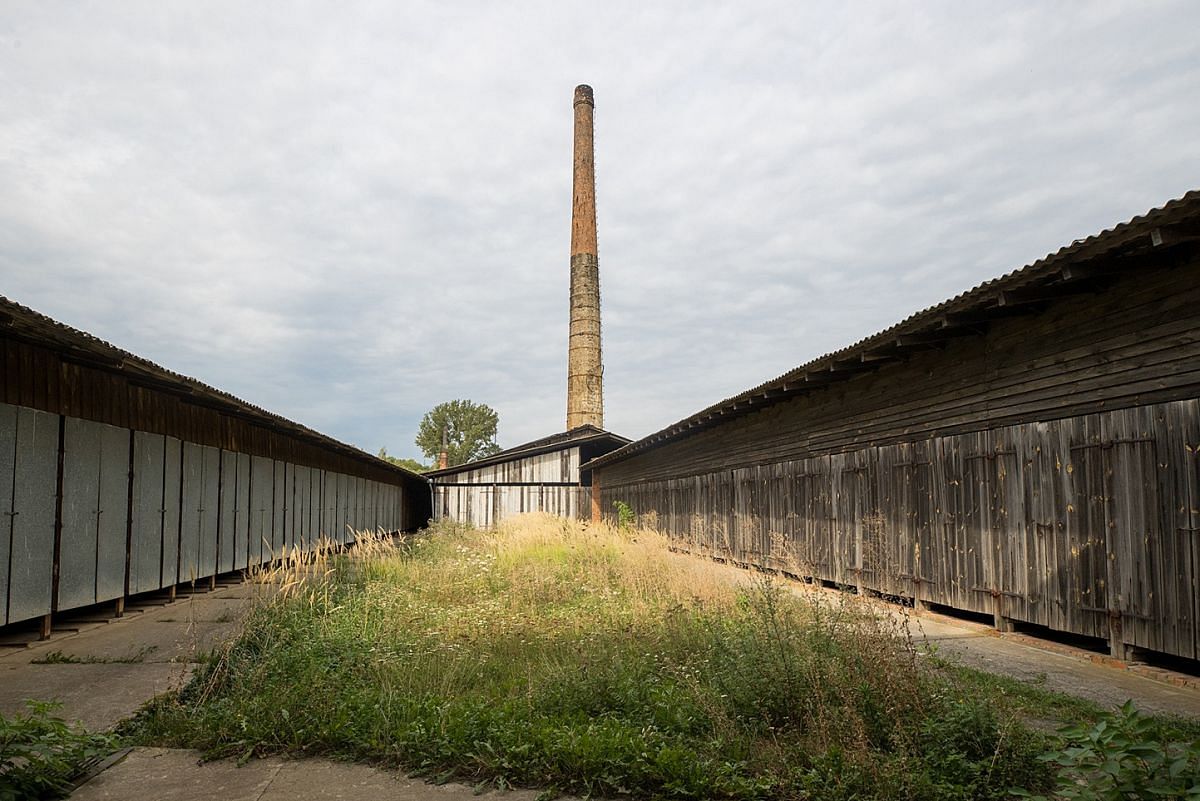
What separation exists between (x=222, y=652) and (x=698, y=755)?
163 inches

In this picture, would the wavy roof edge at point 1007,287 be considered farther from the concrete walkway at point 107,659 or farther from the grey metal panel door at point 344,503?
the grey metal panel door at point 344,503

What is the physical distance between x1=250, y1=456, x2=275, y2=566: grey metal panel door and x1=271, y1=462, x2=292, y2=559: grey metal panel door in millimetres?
188

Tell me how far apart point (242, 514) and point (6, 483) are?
6888 millimetres

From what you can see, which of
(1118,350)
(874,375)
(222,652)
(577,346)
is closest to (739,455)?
(874,375)

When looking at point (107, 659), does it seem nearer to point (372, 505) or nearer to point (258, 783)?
point (258, 783)

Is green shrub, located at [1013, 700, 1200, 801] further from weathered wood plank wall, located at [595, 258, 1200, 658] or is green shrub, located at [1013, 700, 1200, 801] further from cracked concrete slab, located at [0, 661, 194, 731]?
cracked concrete slab, located at [0, 661, 194, 731]

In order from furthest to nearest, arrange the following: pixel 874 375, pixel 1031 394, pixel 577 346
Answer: pixel 577 346
pixel 874 375
pixel 1031 394

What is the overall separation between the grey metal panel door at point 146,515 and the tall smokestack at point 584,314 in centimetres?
2339

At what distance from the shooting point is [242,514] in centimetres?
1434

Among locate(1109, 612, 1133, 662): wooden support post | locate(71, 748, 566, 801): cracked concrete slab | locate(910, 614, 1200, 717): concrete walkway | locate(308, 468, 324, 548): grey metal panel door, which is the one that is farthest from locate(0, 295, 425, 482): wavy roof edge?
locate(1109, 612, 1133, 662): wooden support post

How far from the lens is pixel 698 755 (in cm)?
441

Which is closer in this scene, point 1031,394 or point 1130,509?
point 1130,509

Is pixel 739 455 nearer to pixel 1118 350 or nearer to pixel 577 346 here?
pixel 1118 350

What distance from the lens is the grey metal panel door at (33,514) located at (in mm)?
7736
